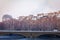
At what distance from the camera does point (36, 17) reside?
3.23 m

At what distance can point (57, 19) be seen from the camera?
3225mm

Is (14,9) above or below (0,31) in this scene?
above

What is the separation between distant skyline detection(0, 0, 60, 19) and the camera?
3.23 meters

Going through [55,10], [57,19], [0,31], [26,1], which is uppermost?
[26,1]

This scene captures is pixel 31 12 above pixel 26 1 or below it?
below

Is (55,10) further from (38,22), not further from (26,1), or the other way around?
(26,1)

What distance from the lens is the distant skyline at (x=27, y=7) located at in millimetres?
3232

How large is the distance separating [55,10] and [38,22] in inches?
18.8

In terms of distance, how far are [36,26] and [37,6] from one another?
0.46 meters

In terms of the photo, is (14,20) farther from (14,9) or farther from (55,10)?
(55,10)

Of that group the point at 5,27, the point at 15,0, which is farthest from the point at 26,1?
the point at 5,27

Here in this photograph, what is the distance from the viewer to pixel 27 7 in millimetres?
3248

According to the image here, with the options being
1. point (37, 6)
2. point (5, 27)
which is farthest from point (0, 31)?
point (37, 6)

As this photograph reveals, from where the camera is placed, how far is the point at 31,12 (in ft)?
10.6
